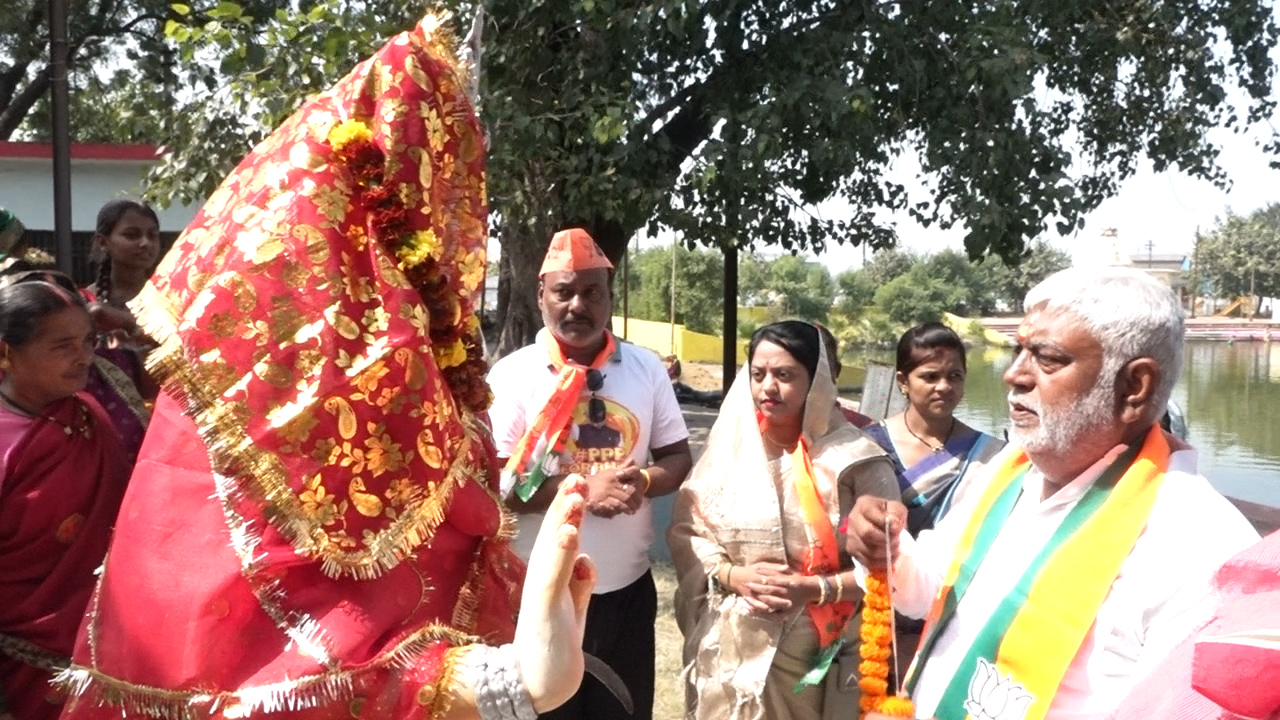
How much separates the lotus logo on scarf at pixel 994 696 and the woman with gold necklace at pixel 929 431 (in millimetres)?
1548

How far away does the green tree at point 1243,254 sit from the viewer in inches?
1452

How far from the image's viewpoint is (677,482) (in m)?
3.86

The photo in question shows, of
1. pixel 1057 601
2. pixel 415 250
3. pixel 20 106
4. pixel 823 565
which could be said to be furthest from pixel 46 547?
pixel 20 106

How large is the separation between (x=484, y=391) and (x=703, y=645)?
62.5 inches

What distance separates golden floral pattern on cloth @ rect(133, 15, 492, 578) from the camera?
205cm

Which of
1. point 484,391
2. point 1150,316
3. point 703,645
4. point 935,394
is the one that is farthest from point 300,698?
point 935,394

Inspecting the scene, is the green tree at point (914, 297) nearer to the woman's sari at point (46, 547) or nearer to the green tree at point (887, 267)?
the green tree at point (887, 267)

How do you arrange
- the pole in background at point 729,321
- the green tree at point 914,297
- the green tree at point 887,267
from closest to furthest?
the pole in background at point 729,321
the green tree at point 914,297
the green tree at point 887,267

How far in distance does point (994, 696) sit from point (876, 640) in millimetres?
526

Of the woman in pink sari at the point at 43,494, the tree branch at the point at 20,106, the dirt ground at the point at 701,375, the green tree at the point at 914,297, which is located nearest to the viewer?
the woman in pink sari at the point at 43,494

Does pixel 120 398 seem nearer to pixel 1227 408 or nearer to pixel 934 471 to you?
pixel 934 471

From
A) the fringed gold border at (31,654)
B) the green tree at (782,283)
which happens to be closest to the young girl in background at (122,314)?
the fringed gold border at (31,654)

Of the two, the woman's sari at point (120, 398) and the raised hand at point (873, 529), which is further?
the woman's sari at point (120, 398)

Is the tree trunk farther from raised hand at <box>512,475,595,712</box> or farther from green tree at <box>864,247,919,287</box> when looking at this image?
green tree at <box>864,247,919,287</box>
